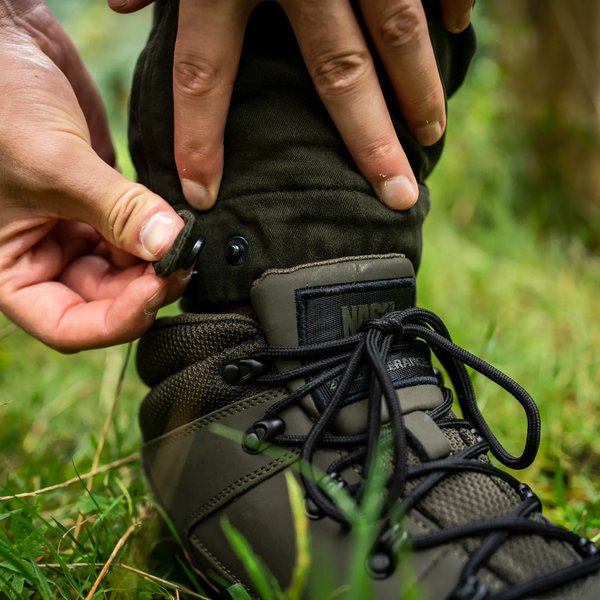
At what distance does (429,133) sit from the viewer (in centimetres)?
100

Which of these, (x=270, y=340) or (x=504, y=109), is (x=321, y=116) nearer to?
(x=270, y=340)

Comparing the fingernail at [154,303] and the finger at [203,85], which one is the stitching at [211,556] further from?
the finger at [203,85]

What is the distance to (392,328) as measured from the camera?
2.87 feet

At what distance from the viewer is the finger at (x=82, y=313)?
93 centimetres

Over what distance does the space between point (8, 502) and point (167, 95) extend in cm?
64

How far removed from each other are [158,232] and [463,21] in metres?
0.51

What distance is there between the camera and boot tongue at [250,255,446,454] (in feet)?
2.89

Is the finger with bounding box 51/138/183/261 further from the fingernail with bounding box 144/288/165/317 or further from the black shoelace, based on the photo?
the black shoelace

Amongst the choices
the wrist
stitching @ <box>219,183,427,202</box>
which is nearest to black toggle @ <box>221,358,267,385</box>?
stitching @ <box>219,183,427,202</box>

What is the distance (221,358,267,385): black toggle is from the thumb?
0.17 m

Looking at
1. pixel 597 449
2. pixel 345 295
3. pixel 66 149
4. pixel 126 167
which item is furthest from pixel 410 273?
pixel 126 167

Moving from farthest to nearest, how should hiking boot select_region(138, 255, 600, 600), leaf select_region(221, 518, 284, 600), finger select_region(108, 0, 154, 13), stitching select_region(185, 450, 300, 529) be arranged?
finger select_region(108, 0, 154, 13)
stitching select_region(185, 450, 300, 529)
hiking boot select_region(138, 255, 600, 600)
leaf select_region(221, 518, 284, 600)

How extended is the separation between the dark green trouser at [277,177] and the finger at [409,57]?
32mm

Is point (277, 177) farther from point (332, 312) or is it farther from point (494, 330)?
point (494, 330)
